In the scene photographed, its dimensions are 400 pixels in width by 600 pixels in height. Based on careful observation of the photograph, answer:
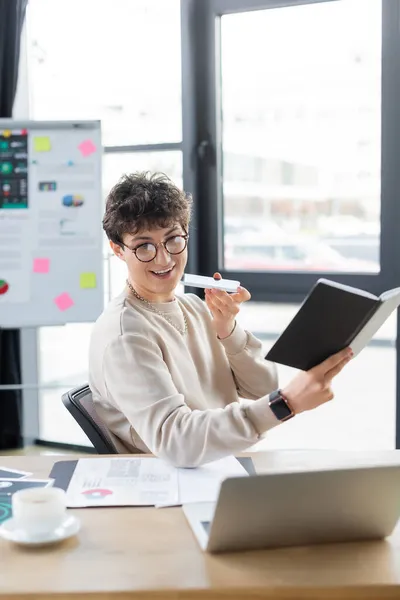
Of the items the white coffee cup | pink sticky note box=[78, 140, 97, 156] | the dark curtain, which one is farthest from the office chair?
the dark curtain

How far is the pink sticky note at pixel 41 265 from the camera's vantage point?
3.36 metres

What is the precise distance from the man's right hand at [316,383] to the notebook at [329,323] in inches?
0.5

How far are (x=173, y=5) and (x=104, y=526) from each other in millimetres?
2945

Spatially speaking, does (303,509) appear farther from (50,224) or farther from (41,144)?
(41,144)

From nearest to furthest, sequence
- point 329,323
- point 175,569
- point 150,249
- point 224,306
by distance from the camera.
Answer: point 175,569 < point 329,323 < point 150,249 < point 224,306

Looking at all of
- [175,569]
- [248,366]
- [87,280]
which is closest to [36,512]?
[175,569]

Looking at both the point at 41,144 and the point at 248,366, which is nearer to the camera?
the point at 248,366

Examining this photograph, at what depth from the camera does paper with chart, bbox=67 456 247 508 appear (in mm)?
1346

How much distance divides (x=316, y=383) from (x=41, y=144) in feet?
7.50

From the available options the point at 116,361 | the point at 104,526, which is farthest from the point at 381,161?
the point at 104,526

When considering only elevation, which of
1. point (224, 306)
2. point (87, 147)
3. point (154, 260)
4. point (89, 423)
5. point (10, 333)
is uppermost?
point (87, 147)

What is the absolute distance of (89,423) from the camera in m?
1.75

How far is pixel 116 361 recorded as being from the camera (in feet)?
5.51

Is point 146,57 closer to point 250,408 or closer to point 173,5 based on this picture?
point 173,5
